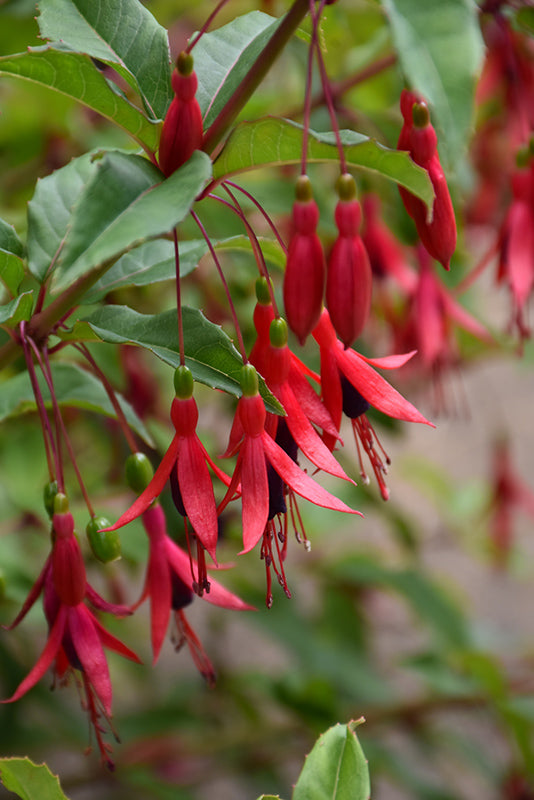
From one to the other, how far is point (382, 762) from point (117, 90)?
37.2 inches

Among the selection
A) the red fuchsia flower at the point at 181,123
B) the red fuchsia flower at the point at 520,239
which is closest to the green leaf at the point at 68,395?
the red fuchsia flower at the point at 181,123

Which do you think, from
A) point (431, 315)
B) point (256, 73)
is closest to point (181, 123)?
point (256, 73)

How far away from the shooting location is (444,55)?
1.04ft

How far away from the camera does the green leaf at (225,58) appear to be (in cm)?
47

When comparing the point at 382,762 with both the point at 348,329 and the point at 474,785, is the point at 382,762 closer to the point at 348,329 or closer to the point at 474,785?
the point at 474,785

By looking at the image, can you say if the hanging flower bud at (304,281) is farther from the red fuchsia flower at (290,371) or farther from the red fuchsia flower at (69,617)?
the red fuchsia flower at (69,617)

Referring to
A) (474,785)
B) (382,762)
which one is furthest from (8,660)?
(474,785)

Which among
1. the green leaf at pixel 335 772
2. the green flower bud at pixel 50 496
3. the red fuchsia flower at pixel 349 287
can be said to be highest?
the red fuchsia flower at pixel 349 287

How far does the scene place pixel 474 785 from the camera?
167 centimetres

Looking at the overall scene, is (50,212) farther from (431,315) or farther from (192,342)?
(431,315)

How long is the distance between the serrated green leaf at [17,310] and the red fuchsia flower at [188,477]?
0.09m

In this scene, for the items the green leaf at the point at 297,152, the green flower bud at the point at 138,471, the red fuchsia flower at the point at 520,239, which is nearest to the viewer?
the green leaf at the point at 297,152

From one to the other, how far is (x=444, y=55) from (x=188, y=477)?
233mm

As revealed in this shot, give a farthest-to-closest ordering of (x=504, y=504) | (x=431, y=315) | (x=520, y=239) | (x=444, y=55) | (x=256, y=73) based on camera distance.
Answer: (x=504, y=504) → (x=431, y=315) → (x=520, y=239) → (x=256, y=73) → (x=444, y=55)
